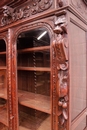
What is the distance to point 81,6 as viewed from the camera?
91 cm

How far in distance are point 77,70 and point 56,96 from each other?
271 millimetres

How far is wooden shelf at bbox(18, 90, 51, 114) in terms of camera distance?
3.06 ft

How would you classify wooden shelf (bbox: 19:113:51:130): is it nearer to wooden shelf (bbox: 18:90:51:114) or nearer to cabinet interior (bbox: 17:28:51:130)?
cabinet interior (bbox: 17:28:51:130)

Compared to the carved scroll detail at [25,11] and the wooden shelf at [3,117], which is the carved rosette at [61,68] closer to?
the carved scroll detail at [25,11]

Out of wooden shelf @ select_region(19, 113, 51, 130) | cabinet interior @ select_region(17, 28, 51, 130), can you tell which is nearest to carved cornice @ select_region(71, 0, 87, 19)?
cabinet interior @ select_region(17, 28, 51, 130)

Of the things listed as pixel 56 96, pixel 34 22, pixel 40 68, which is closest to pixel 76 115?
pixel 56 96

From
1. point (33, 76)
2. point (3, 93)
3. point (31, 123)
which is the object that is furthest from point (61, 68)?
point (3, 93)

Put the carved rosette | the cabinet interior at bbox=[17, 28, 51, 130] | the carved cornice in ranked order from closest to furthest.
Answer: the carved rosette, the carved cornice, the cabinet interior at bbox=[17, 28, 51, 130]

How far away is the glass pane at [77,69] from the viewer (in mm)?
822

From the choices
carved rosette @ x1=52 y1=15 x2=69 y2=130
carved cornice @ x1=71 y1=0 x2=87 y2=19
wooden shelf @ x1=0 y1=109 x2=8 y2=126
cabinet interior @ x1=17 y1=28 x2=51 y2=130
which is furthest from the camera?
wooden shelf @ x1=0 y1=109 x2=8 y2=126

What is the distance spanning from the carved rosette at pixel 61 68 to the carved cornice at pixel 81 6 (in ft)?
0.59

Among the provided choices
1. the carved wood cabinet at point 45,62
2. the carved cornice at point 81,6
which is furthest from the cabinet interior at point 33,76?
the carved cornice at point 81,6

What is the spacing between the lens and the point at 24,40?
106 centimetres

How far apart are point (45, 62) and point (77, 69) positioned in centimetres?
A: 26
